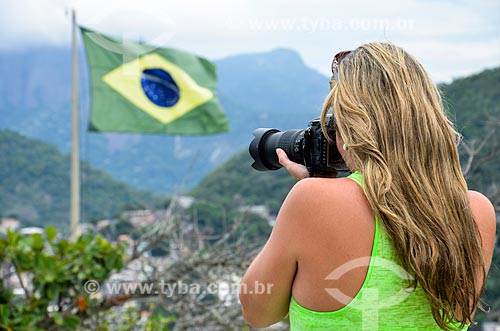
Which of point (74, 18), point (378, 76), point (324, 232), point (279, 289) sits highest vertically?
point (74, 18)

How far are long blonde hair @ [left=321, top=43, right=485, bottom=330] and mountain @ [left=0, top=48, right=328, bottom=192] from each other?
862 centimetres

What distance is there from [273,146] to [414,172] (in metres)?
0.36

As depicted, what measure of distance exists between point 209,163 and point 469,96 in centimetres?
492

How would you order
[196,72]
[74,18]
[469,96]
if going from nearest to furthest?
1. [469,96]
2. [74,18]
3. [196,72]

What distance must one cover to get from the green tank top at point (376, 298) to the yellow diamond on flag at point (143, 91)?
5.10 meters

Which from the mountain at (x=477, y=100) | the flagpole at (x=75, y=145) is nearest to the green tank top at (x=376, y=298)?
the mountain at (x=477, y=100)

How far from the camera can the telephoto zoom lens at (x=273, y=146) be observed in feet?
4.03

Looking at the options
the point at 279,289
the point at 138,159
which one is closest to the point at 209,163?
the point at 138,159

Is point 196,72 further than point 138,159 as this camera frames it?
No

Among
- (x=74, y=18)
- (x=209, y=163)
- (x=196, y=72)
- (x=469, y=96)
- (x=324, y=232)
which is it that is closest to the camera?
(x=324, y=232)

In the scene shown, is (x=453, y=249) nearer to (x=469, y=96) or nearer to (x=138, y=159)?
(x=469, y=96)

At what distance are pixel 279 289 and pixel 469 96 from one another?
4.92 meters

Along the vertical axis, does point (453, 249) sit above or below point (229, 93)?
below

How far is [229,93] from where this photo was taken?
12977mm
